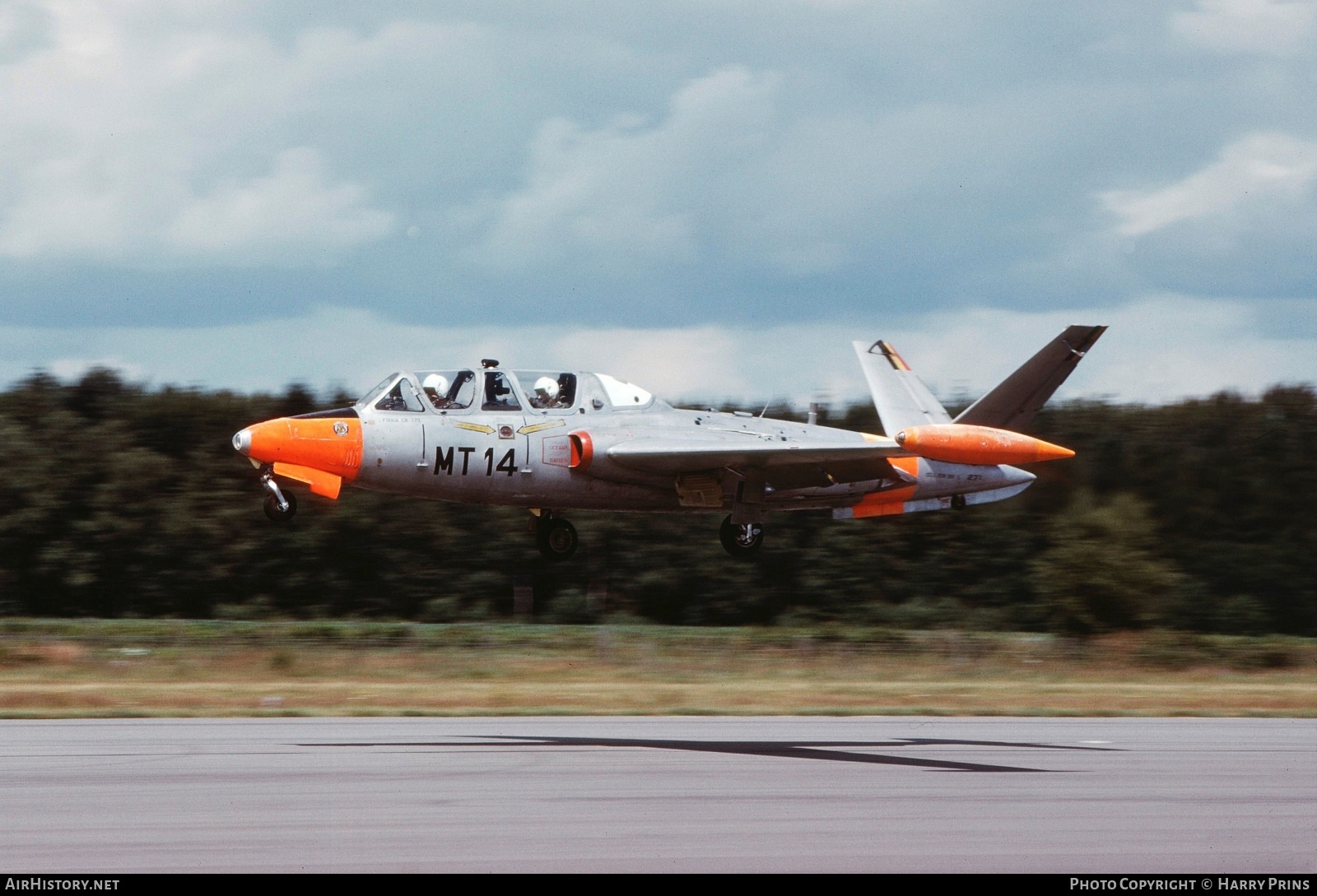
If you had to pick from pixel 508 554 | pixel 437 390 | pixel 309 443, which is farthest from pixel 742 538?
pixel 508 554

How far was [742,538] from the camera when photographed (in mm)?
26344

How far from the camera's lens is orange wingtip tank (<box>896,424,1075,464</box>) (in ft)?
67.8

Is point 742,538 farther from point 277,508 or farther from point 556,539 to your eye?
point 277,508

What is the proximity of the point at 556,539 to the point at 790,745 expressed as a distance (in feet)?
17.3

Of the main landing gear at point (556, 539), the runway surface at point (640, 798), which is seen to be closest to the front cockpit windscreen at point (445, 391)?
the main landing gear at point (556, 539)

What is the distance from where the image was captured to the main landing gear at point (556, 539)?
2498 cm

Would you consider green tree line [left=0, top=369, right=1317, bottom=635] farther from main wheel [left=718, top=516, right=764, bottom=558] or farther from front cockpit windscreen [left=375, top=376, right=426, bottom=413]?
front cockpit windscreen [left=375, top=376, right=426, bottom=413]

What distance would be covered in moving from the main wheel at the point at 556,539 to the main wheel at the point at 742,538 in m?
2.92

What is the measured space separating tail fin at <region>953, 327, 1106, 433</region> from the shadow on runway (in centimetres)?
586

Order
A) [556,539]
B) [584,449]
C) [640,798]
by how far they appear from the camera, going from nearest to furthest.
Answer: [640,798]
[584,449]
[556,539]

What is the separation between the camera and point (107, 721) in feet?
86.7
